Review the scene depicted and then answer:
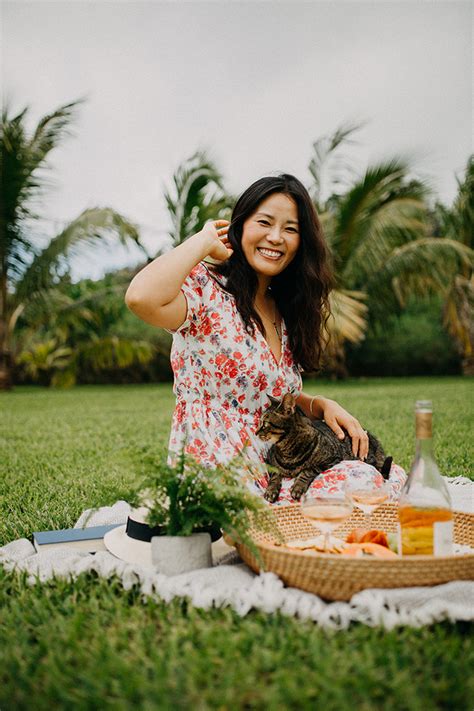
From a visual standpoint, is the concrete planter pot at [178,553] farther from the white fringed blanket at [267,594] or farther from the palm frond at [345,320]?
the palm frond at [345,320]

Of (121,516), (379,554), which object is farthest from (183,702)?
(121,516)

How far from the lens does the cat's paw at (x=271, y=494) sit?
119 inches

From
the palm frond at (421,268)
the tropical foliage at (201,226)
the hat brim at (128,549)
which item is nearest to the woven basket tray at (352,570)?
the hat brim at (128,549)

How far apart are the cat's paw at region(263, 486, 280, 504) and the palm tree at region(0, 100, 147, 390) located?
34.4 feet

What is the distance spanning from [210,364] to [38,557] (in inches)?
43.1

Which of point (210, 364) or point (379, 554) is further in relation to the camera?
point (210, 364)

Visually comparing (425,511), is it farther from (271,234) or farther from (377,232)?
(377,232)

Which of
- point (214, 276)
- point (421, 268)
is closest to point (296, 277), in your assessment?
point (214, 276)

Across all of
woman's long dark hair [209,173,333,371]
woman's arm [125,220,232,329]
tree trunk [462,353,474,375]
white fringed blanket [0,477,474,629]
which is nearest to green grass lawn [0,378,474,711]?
white fringed blanket [0,477,474,629]

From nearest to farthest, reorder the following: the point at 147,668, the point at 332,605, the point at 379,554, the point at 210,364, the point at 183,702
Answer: the point at 183,702 < the point at 147,668 < the point at 332,605 < the point at 379,554 < the point at 210,364

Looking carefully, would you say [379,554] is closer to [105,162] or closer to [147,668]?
[147,668]

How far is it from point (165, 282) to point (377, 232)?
1191 centimetres

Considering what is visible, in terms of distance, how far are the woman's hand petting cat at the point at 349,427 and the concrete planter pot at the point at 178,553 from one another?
116 cm

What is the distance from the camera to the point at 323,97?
13.0 meters
